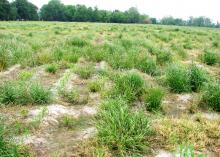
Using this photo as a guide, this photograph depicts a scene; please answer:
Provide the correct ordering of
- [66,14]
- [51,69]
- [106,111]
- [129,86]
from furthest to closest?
[66,14]
[51,69]
[129,86]
[106,111]

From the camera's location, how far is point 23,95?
6.29 m

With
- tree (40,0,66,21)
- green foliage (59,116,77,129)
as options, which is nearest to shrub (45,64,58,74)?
green foliage (59,116,77,129)

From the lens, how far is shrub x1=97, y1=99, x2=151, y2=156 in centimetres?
450

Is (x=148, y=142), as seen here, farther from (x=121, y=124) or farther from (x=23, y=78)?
(x=23, y=78)

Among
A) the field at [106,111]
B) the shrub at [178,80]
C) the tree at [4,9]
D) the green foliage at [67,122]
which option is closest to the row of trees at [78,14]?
the tree at [4,9]

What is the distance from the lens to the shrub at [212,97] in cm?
630

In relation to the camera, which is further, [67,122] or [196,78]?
[196,78]

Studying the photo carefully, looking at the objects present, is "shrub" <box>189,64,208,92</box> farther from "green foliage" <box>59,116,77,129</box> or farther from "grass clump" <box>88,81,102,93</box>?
"green foliage" <box>59,116,77,129</box>

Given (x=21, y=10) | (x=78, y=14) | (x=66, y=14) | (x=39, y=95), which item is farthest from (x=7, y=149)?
(x=66, y=14)

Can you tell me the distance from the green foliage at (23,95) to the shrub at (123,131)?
5.16 feet

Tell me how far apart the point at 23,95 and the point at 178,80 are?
3406 mm

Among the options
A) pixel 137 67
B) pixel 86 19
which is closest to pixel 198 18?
pixel 86 19

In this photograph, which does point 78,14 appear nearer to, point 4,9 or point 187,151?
point 4,9

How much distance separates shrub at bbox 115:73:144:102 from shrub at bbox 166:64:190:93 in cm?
84
